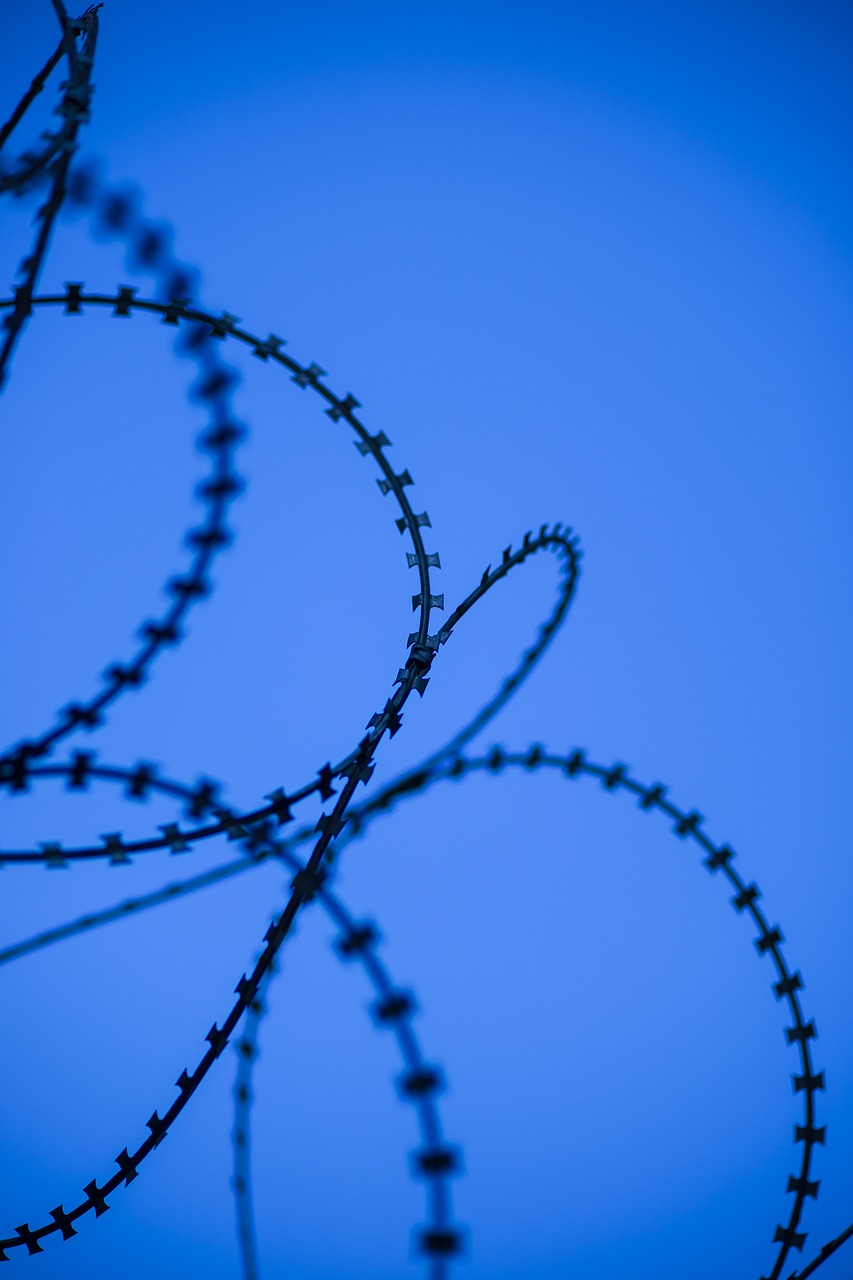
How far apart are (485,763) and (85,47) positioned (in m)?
3.90

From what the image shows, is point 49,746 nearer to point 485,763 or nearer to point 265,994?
point 265,994

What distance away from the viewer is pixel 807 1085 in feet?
16.6

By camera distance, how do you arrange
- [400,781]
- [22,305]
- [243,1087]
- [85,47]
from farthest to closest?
1. [85,47]
2. [22,305]
3. [243,1087]
4. [400,781]

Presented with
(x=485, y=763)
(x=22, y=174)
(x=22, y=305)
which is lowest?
(x=485, y=763)

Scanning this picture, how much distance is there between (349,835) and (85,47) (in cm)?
397

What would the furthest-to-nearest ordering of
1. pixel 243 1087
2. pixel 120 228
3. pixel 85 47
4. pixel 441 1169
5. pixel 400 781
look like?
pixel 85 47 → pixel 120 228 → pixel 243 1087 → pixel 400 781 → pixel 441 1169

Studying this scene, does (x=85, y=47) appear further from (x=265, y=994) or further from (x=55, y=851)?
(x=265, y=994)

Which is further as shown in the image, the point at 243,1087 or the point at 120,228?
the point at 120,228

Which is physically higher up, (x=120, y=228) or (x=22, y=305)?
(x=120, y=228)

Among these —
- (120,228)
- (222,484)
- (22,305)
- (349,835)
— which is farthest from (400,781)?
(120,228)

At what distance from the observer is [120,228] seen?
431 centimetres

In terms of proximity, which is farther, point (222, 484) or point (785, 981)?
point (785, 981)

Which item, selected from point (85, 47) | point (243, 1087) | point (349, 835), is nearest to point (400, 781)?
point (349, 835)

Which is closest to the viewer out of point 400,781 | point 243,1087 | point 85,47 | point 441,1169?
point 441,1169
